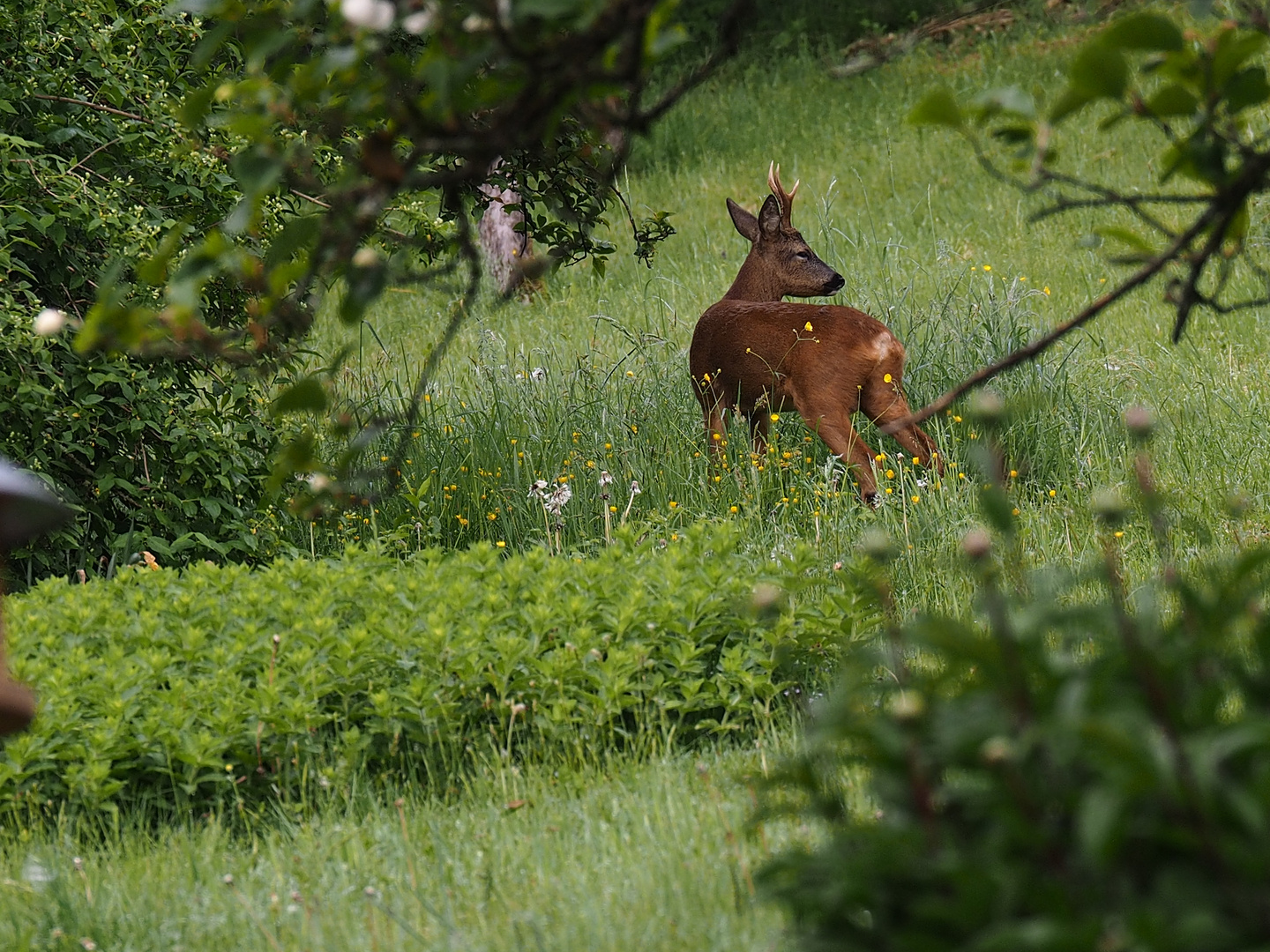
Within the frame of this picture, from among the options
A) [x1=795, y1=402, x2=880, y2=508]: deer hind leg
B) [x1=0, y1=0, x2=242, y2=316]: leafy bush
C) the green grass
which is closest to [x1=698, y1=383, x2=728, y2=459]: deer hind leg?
[x1=795, y1=402, x2=880, y2=508]: deer hind leg

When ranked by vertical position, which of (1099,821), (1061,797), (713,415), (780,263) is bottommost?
(713,415)

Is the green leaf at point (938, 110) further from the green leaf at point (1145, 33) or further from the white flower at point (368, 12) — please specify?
the white flower at point (368, 12)

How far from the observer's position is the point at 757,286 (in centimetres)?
781

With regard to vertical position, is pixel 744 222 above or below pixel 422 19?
below

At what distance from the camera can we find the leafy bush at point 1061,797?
1.41 m

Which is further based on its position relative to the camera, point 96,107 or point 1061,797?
point 96,107

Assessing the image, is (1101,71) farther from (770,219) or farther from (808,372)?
(770,219)

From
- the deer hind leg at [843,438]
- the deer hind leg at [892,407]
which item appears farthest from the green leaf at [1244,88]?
the deer hind leg at [892,407]

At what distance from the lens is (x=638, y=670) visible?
4.09 m

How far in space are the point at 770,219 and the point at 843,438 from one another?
1686 mm

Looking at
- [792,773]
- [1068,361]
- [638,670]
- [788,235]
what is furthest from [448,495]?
[792,773]

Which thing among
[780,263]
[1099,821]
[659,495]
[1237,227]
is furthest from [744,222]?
[1099,821]

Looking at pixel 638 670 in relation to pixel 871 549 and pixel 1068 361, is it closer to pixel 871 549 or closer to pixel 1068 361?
pixel 871 549

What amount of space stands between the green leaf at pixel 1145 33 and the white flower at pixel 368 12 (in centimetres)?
83
